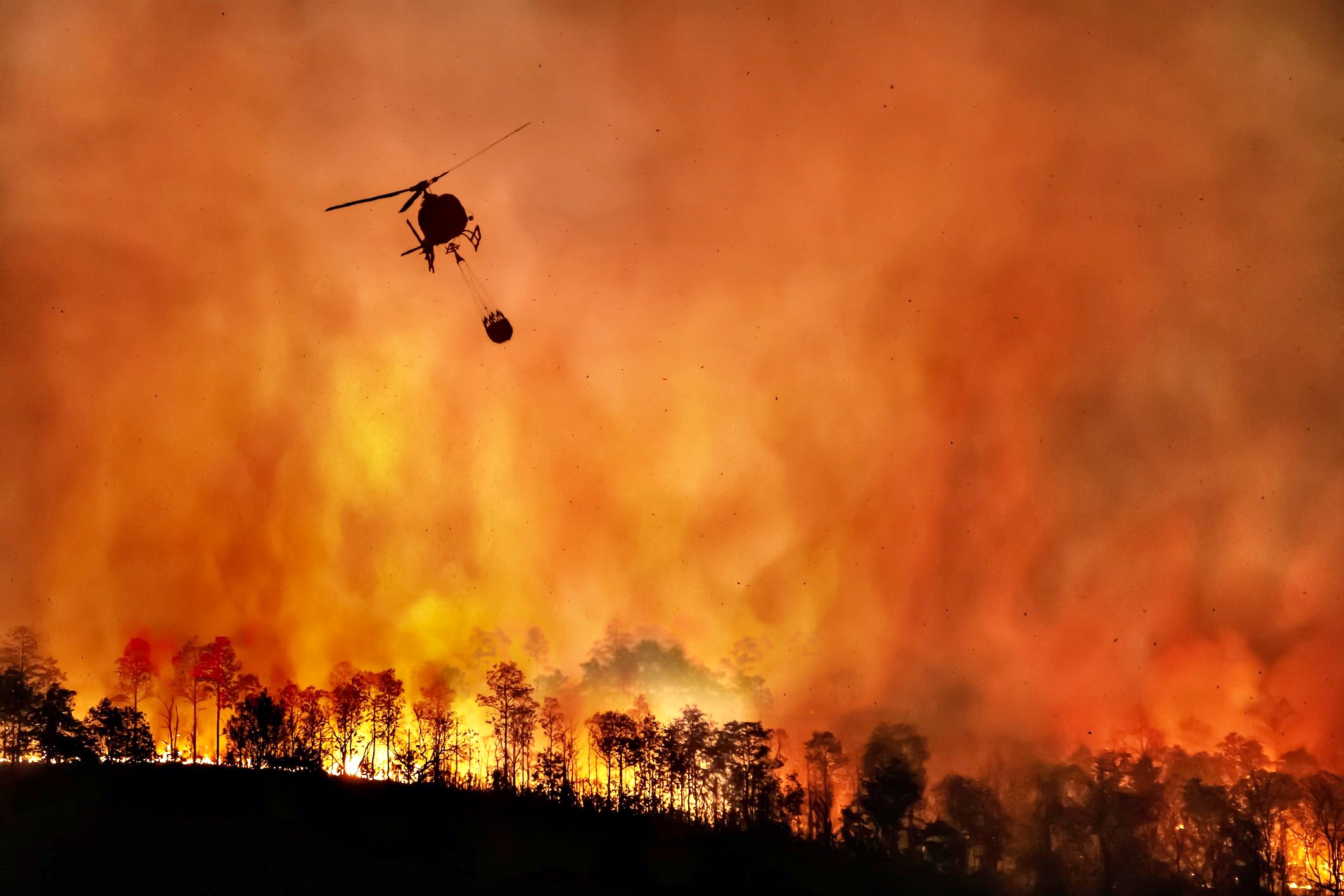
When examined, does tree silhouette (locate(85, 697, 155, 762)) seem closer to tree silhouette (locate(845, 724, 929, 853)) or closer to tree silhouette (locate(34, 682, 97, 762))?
tree silhouette (locate(34, 682, 97, 762))

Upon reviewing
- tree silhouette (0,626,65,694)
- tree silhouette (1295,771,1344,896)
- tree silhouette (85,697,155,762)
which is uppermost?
tree silhouette (0,626,65,694)

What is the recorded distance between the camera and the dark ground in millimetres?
55219

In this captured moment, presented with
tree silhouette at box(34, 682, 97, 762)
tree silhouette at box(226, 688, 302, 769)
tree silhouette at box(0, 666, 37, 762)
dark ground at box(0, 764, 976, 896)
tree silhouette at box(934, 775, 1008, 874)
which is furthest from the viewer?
tree silhouette at box(934, 775, 1008, 874)

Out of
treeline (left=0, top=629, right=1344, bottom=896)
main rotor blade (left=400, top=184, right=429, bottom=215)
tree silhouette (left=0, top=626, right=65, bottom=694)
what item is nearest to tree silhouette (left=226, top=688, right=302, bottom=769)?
treeline (left=0, top=629, right=1344, bottom=896)

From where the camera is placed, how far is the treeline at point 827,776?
106 meters

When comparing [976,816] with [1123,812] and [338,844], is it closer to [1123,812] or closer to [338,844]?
[1123,812]

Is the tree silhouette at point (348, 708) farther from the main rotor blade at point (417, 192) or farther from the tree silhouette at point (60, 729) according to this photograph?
the main rotor blade at point (417, 192)

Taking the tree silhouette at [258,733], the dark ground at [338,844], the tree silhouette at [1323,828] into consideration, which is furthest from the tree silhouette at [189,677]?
the tree silhouette at [1323,828]

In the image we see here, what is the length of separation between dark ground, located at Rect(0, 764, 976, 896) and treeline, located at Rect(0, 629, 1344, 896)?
24.1 m

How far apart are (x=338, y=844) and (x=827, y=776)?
71.8 m

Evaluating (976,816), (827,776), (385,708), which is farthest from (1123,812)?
(385,708)

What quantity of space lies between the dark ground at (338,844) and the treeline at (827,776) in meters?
24.1

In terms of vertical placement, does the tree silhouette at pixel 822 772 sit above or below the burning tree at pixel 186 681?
below

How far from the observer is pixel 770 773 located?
4749 inches
